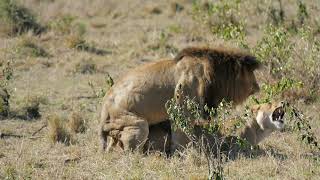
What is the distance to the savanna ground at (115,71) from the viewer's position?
8.98 metres

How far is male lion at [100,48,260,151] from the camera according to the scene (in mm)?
9766

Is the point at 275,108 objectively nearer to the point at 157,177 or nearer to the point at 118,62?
the point at 157,177

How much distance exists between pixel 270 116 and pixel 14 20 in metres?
11.7

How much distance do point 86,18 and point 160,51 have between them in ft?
23.4

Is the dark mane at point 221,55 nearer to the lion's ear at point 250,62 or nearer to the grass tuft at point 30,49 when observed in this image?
the lion's ear at point 250,62

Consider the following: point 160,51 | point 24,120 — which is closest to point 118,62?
point 160,51

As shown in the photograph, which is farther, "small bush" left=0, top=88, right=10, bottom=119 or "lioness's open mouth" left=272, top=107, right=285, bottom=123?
"small bush" left=0, top=88, right=10, bottom=119

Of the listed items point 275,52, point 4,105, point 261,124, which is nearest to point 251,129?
point 261,124

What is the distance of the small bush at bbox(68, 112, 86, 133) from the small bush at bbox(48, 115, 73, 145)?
302 mm

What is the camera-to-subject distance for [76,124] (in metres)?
11.4

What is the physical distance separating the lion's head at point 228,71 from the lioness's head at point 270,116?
43 centimetres

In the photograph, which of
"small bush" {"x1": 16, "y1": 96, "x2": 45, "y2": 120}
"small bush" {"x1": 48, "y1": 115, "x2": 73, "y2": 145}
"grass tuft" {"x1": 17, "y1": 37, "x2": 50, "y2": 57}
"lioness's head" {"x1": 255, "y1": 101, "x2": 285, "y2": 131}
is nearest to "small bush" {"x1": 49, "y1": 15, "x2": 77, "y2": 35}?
"grass tuft" {"x1": 17, "y1": 37, "x2": 50, "y2": 57}

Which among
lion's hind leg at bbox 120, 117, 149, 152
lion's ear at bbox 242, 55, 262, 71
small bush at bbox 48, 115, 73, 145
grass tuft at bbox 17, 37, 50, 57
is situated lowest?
small bush at bbox 48, 115, 73, 145

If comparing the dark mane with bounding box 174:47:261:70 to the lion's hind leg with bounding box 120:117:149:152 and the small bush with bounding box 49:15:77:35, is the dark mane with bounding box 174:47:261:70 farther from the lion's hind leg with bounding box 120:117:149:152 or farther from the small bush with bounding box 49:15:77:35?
the small bush with bounding box 49:15:77:35
